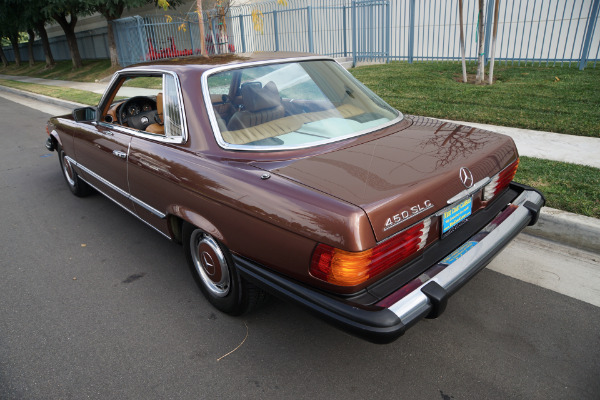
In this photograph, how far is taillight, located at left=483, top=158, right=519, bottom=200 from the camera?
2.72 metres

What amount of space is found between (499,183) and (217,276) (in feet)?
6.54

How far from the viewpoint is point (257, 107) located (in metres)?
2.94

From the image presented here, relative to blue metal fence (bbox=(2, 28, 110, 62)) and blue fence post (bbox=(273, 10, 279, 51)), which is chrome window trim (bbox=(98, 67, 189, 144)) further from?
blue metal fence (bbox=(2, 28, 110, 62))

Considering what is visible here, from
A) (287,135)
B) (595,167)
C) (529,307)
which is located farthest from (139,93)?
(595,167)

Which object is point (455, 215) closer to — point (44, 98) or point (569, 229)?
point (569, 229)

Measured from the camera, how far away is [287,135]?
277cm

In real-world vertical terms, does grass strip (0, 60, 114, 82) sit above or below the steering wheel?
below

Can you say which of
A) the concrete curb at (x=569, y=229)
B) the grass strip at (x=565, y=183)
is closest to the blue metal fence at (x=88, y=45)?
the grass strip at (x=565, y=183)

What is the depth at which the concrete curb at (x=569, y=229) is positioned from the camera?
11.2 feet

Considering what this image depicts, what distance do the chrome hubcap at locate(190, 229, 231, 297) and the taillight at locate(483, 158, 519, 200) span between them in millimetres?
1737

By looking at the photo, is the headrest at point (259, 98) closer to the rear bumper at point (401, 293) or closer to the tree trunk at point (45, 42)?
the rear bumper at point (401, 293)

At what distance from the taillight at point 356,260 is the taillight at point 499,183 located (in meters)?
0.83

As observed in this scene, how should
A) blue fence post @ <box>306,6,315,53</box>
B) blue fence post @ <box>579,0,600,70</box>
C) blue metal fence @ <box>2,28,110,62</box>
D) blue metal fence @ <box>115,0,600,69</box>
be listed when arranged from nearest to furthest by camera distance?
blue fence post @ <box>579,0,600,70</box>, blue metal fence @ <box>115,0,600,69</box>, blue fence post @ <box>306,6,315,53</box>, blue metal fence @ <box>2,28,110,62</box>

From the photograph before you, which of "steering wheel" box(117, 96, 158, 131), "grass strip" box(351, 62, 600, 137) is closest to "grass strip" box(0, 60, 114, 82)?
"grass strip" box(351, 62, 600, 137)
